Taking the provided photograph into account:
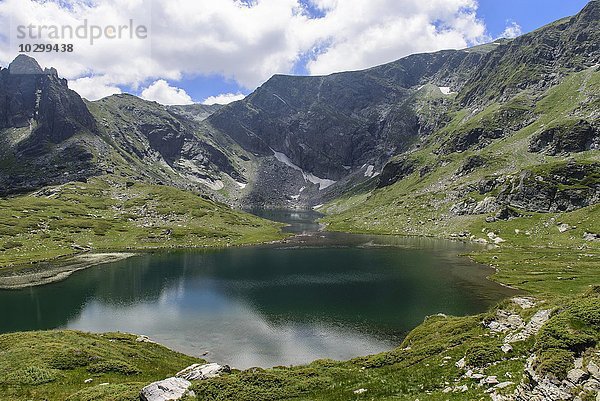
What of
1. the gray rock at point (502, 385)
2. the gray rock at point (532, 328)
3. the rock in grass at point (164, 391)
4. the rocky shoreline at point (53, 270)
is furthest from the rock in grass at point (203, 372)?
the rocky shoreline at point (53, 270)

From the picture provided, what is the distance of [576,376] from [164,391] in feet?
79.2

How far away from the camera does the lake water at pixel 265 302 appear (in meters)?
65.1

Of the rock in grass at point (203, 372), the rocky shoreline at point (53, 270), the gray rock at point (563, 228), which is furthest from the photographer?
the gray rock at point (563, 228)

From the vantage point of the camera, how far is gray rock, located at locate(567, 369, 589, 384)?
18.4m

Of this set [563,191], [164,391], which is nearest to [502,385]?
[164,391]

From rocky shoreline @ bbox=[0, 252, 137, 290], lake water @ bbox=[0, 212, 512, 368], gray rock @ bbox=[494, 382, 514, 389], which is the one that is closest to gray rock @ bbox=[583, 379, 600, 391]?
gray rock @ bbox=[494, 382, 514, 389]

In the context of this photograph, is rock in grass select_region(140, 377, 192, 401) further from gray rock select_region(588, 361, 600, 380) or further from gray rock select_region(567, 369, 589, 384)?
gray rock select_region(588, 361, 600, 380)

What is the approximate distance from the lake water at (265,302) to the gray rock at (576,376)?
139ft

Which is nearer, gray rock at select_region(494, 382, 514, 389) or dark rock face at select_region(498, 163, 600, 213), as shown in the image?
gray rock at select_region(494, 382, 514, 389)

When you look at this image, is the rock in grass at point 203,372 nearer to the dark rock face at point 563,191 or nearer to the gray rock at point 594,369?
the gray rock at point 594,369

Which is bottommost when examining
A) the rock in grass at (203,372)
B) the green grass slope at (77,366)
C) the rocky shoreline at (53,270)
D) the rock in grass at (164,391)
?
the rocky shoreline at (53,270)

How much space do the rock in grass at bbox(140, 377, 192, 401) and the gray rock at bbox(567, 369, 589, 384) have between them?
2296cm

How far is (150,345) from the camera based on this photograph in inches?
2249

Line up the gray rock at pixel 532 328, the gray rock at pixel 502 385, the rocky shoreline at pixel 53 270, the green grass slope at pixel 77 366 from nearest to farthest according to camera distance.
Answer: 1. the gray rock at pixel 502 385
2. the gray rock at pixel 532 328
3. the green grass slope at pixel 77 366
4. the rocky shoreline at pixel 53 270
